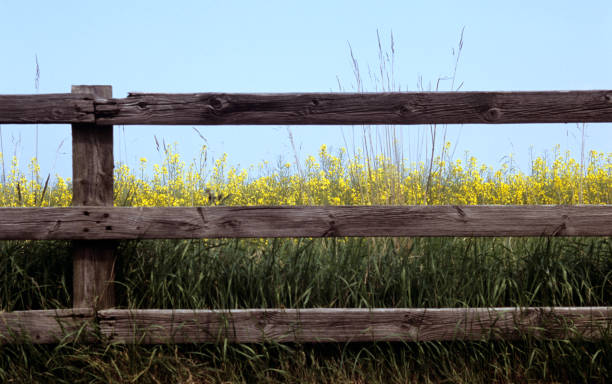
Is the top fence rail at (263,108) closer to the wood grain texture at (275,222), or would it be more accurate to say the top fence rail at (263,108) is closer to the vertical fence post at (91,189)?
the vertical fence post at (91,189)

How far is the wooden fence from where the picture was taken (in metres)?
3.30

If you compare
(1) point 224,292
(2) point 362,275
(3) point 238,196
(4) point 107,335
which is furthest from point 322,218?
(3) point 238,196

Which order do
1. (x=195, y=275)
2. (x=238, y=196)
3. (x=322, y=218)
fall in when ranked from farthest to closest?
(x=238, y=196), (x=195, y=275), (x=322, y=218)

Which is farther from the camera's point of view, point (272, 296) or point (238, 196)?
point (238, 196)

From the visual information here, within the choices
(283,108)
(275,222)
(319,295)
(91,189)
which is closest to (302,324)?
(319,295)

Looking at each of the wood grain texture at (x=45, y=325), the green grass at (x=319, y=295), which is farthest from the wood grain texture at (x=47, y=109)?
the wood grain texture at (x=45, y=325)

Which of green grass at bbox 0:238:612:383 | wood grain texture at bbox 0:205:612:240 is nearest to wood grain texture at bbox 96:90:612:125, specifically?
wood grain texture at bbox 0:205:612:240

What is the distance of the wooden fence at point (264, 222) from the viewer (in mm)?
3301

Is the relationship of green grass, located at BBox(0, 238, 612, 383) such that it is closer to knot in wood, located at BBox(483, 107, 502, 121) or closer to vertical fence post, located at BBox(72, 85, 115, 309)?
vertical fence post, located at BBox(72, 85, 115, 309)

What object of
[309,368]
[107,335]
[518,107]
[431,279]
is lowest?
[309,368]

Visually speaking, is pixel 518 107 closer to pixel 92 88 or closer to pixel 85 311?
pixel 92 88

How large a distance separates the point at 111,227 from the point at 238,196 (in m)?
3.67

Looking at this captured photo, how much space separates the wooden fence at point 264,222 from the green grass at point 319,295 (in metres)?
0.11

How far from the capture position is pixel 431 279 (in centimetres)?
364
